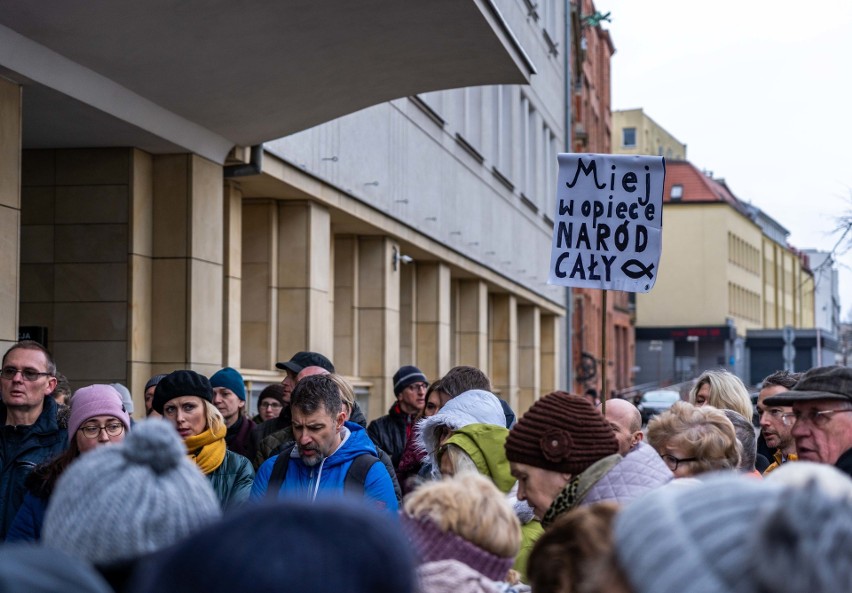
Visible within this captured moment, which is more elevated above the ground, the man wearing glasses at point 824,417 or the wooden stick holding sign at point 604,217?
the wooden stick holding sign at point 604,217

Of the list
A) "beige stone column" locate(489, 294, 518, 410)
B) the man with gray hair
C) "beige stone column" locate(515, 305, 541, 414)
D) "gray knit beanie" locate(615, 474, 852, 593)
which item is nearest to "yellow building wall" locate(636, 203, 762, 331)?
"beige stone column" locate(515, 305, 541, 414)

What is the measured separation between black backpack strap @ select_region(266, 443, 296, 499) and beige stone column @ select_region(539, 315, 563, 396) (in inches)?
1302

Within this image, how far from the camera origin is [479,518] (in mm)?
3355

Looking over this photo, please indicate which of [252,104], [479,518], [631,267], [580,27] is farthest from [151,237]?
[580,27]

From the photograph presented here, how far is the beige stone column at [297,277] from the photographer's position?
17547 mm

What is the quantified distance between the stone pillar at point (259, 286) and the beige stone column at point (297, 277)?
0.10m

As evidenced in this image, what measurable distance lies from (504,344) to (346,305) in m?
12.7

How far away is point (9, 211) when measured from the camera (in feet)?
32.8

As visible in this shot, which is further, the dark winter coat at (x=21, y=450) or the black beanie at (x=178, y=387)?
the black beanie at (x=178, y=387)

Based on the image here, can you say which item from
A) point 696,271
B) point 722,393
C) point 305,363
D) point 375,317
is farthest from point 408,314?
Result: point 696,271

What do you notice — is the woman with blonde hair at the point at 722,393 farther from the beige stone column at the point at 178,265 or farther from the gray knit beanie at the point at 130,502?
the beige stone column at the point at 178,265

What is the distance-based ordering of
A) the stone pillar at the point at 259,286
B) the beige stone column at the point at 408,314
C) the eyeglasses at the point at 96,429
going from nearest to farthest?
the eyeglasses at the point at 96,429 < the stone pillar at the point at 259,286 < the beige stone column at the point at 408,314

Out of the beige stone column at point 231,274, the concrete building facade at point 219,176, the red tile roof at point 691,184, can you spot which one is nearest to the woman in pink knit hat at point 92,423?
the concrete building facade at point 219,176

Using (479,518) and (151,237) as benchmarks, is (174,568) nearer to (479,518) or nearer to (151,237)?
(479,518)
